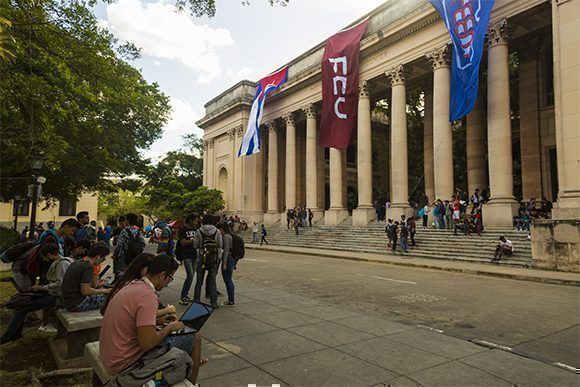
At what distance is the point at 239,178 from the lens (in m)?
40.3

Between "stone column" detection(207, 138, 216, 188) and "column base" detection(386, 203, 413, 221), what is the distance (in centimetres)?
2557

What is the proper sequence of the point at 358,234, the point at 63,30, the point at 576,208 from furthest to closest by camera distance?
the point at 358,234 < the point at 576,208 < the point at 63,30

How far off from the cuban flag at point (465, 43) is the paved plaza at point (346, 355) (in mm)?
16068

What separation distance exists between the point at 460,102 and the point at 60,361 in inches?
800

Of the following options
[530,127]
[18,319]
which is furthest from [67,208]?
[530,127]

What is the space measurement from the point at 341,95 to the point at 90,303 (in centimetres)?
2502

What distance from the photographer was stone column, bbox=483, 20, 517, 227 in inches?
750

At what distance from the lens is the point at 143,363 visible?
9.77 ft

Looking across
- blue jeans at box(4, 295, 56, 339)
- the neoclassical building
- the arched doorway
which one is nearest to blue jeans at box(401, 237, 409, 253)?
the neoclassical building

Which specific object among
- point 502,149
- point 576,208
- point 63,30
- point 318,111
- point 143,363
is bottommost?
point 143,363

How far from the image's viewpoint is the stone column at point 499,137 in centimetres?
1906

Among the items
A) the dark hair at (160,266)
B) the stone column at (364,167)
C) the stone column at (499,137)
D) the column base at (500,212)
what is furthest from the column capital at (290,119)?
the dark hair at (160,266)

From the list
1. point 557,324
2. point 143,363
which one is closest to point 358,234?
point 557,324

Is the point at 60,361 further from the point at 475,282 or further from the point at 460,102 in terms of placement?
the point at 460,102
